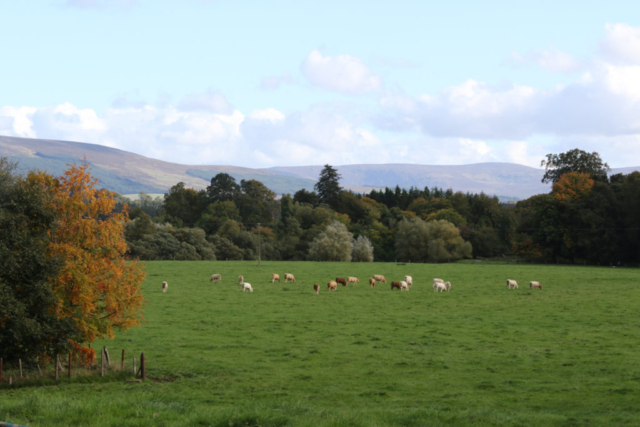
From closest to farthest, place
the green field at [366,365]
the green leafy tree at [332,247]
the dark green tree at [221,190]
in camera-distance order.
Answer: the green field at [366,365]
the green leafy tree at [332,247]
the dark green tree at [221,190]

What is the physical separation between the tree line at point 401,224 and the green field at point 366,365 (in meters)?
46.1

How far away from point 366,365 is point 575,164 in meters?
97.8

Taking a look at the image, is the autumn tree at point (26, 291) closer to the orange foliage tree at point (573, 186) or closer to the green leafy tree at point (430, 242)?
the orange foliage tree at point (573, 186)

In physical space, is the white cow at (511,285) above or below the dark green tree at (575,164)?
below

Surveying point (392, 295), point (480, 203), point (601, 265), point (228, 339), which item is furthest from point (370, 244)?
point (228, 339)

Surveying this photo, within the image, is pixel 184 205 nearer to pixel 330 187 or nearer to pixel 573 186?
pixel 330 187

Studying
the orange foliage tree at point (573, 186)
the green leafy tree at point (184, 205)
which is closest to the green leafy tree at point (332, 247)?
the orange foliage tree at point (573, 186)

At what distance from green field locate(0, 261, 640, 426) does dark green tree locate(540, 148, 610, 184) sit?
65590 millimetres

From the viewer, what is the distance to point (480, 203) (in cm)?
12888

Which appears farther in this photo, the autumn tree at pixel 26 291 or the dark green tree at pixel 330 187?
the dark green tree at pixel 330 187

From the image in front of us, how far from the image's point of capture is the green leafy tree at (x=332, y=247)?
10606 cm

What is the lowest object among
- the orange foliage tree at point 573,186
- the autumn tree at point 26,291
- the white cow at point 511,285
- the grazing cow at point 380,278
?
the grazing cow at point 380,278

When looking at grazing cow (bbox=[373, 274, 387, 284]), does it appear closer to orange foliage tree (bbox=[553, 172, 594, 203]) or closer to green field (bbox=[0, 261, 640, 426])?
green field (bbox=[0, 261, 640, 426])

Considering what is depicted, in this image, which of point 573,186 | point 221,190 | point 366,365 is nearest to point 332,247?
point 221,190
